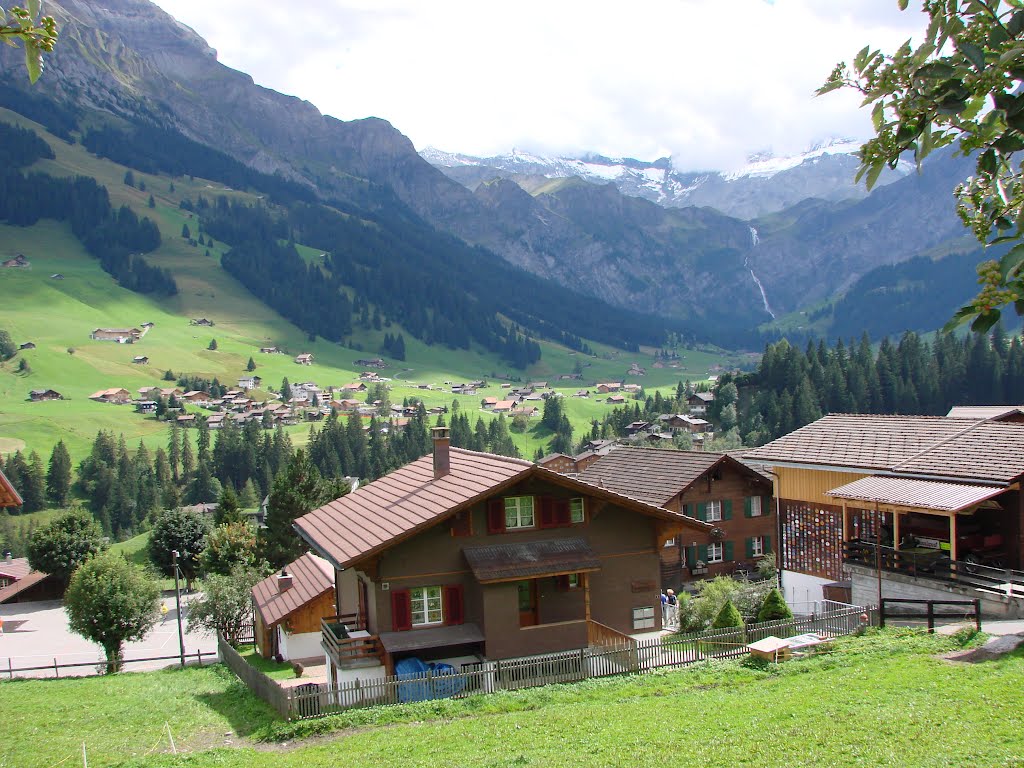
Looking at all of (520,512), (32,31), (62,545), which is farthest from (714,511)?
(62,545)

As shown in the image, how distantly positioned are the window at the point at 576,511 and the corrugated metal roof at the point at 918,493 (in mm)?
9701

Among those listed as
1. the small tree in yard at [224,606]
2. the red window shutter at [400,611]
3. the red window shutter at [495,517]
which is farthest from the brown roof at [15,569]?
the red window shutter at [495,517]

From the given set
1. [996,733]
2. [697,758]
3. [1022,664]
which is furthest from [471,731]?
[1022,664]

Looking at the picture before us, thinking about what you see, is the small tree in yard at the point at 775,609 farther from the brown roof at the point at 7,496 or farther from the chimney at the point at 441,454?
the brown roof at the point at 7,496

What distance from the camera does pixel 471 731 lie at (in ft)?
60.3

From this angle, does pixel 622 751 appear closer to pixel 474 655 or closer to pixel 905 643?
pixel 905 643

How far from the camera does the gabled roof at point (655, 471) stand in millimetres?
53500

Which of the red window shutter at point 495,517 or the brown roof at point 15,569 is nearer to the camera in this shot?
the red window shutter at point 495,517

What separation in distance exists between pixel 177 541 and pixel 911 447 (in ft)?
230

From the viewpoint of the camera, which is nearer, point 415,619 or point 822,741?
point 822,741

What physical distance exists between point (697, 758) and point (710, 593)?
67.9 ft

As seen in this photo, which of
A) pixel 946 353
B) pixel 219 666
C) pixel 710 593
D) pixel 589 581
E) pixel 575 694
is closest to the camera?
pixel 575 694

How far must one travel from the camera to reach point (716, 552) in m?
56.7

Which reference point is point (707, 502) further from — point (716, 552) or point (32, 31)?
point (32, 31)
